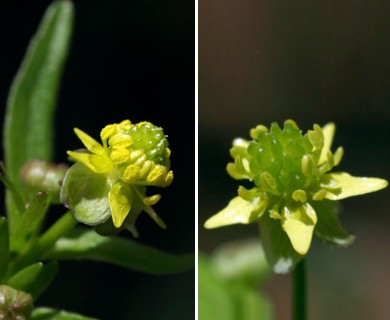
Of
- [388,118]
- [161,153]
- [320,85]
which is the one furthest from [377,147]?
[161,153]

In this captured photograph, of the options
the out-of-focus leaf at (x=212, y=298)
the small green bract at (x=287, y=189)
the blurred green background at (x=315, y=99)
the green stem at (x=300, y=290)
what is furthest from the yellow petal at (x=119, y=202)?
the blurred green background at (x=315, y=99)

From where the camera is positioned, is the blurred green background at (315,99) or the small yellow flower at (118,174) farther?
the blurred green background at (315,99)

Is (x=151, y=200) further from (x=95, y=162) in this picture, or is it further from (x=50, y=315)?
(x=50, y=315)

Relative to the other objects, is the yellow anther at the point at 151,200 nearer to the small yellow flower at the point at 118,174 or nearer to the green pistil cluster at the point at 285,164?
the small yellow flower at the point at 118,174

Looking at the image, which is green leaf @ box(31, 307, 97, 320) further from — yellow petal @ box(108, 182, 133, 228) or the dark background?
the dark background

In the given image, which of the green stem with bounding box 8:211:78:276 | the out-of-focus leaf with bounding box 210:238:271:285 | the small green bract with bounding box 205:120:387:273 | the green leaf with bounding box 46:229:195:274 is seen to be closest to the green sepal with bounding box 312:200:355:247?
the small green bract with bounding box 205:120:387:273

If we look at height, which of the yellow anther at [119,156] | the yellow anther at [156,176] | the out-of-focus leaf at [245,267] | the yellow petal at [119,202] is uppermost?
the yellow anther at [119,156]

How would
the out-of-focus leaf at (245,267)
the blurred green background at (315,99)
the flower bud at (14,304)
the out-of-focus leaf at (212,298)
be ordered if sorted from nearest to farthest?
the flower bud at (14,304) → the out-of-focus leaf at (212,298) → the out-of-focus leaf at (245,267) → the blurred green background at (315,99)
